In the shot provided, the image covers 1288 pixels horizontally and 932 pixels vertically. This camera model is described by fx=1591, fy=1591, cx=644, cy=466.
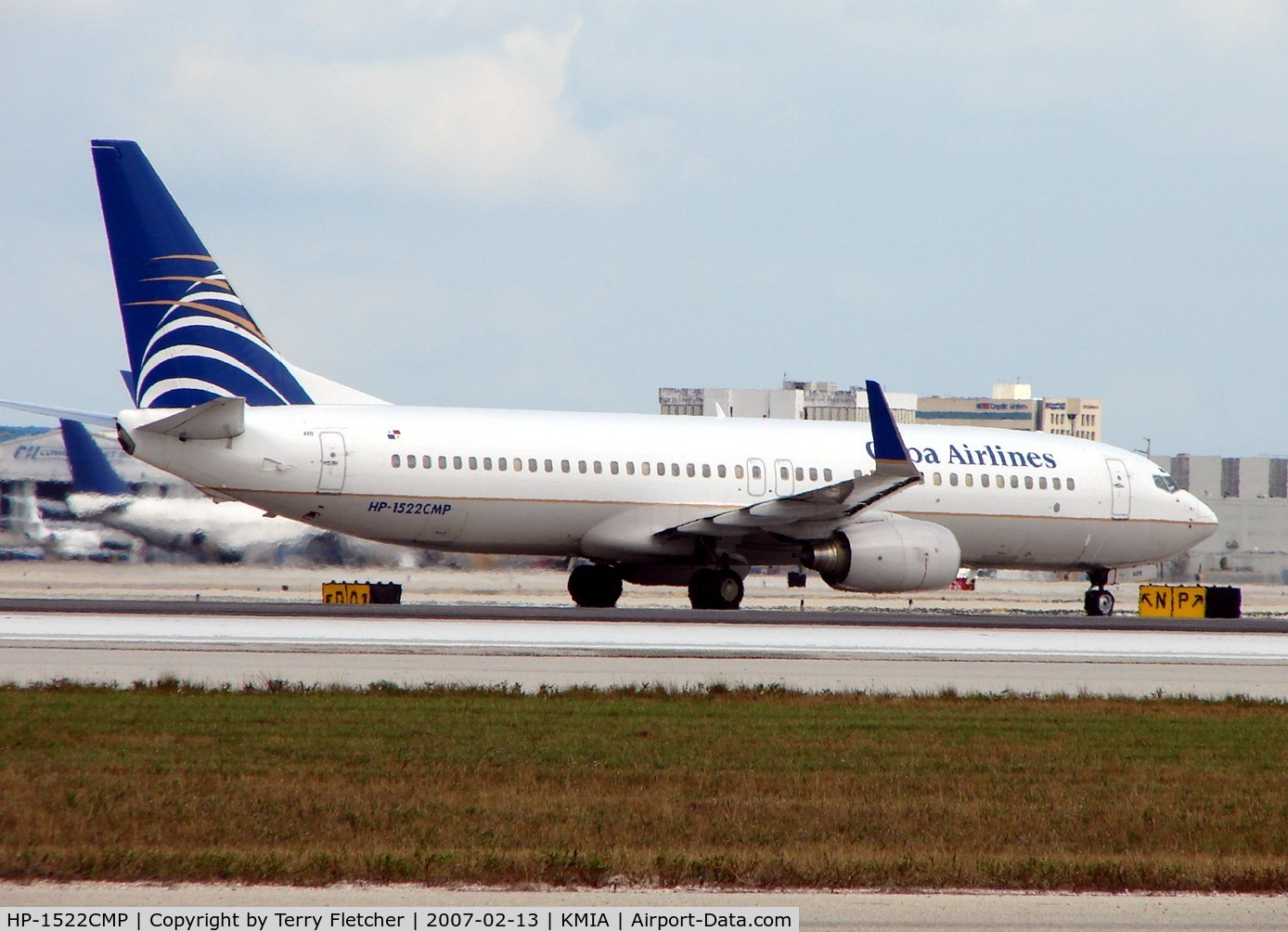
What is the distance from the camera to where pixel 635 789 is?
38.3 ft

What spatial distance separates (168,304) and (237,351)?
1473 millimetres

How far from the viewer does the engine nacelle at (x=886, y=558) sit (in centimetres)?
2970

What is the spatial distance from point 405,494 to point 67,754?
1678 cm

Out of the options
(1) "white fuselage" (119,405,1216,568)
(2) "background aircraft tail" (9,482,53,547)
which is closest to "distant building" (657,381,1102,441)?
(1) "white fuselage" (119,405,1216,568)

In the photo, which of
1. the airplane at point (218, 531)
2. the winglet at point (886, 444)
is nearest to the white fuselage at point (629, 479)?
the winglet at point (886, 444)

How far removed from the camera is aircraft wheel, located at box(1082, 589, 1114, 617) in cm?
3509

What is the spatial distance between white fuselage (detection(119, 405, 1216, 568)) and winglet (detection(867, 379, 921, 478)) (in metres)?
2.49

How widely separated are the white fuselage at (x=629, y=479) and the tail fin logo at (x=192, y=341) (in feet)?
2.67

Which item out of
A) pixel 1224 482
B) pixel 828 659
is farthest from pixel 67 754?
pixel 1224 482

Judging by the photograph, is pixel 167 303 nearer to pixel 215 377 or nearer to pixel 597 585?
pixel 215 377

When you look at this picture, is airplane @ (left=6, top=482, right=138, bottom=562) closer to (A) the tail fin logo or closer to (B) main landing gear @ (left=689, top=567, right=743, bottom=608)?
(A) the tail fin logo

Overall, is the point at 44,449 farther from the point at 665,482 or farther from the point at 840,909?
the point at 840,909

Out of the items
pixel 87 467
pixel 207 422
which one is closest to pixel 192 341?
pixel 207 422

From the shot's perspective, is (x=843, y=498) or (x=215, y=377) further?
(x=843, y=498)
